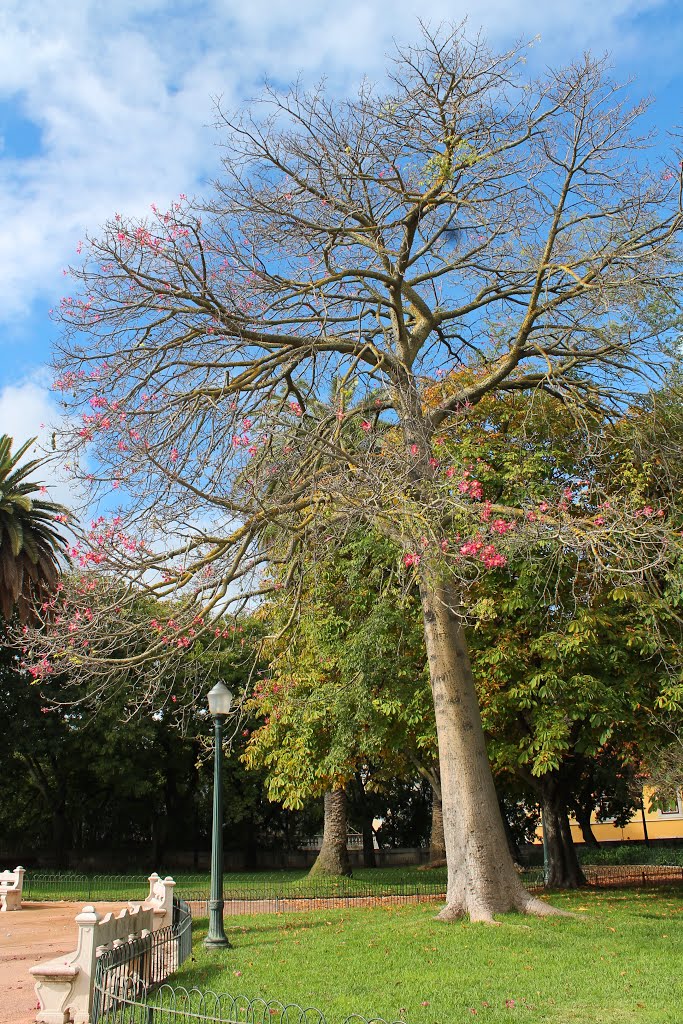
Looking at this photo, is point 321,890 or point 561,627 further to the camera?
point 321,890

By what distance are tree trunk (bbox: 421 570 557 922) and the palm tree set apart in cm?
1504

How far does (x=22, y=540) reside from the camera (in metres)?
25.8

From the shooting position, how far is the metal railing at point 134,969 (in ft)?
24.2

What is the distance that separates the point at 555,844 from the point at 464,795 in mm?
8397

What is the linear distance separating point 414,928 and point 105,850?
104ft

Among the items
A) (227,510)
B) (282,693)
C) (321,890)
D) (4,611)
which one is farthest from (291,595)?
(4,611)

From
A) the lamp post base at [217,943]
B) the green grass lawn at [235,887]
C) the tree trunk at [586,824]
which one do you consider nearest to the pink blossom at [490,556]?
the lamp post base at [217,943]

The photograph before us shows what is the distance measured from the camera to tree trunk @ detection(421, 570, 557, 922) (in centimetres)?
1265

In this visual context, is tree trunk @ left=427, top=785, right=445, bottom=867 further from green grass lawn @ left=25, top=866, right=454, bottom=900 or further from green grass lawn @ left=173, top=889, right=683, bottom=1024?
green grass lawn @ left=173, top=889, right=683, bottom=1024

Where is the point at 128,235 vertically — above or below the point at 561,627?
above

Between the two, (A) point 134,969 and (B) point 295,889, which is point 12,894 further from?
(A) point 134,969

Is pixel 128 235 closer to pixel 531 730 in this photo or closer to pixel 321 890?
pixel 531 730

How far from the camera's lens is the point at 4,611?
25.6 meters

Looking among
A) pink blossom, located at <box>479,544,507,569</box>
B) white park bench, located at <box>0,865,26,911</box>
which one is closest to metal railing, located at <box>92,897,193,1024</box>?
pink blossom, located at <box>479,544,507,569</box>
